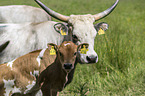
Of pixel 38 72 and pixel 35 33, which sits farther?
pixel 35 33

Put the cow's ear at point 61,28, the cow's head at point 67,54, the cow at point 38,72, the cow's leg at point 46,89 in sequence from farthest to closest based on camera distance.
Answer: the cow's ear at point 61,28 < the cow's leg at point 46,89 < the cow at point 38,72 < the cow's head at point 67,54

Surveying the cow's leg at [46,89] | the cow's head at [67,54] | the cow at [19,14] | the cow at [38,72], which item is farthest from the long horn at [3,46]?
the cow at [19,14]

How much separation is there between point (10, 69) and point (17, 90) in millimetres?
329

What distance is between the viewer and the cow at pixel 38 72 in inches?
113

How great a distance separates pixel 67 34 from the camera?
3619 mm

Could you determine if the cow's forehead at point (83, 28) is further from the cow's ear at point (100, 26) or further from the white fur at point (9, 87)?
the white fur at point (9, 87)

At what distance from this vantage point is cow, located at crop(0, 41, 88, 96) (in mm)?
2865

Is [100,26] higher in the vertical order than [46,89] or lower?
higher

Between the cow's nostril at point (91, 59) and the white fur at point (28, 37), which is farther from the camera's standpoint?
the white fur at point (28, 37)

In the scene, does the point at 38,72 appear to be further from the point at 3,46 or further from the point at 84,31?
the point at 3,46

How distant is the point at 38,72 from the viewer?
2977 mm

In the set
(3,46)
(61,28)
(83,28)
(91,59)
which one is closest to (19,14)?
(3,46)

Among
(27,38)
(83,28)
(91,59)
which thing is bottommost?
(91,59)

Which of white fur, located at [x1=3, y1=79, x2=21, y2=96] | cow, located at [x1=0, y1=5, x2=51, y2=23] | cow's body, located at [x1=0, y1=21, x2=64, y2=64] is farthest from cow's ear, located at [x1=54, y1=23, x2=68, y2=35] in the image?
cow, located at [x1=0, y1=5, x2=51, y2=23]
